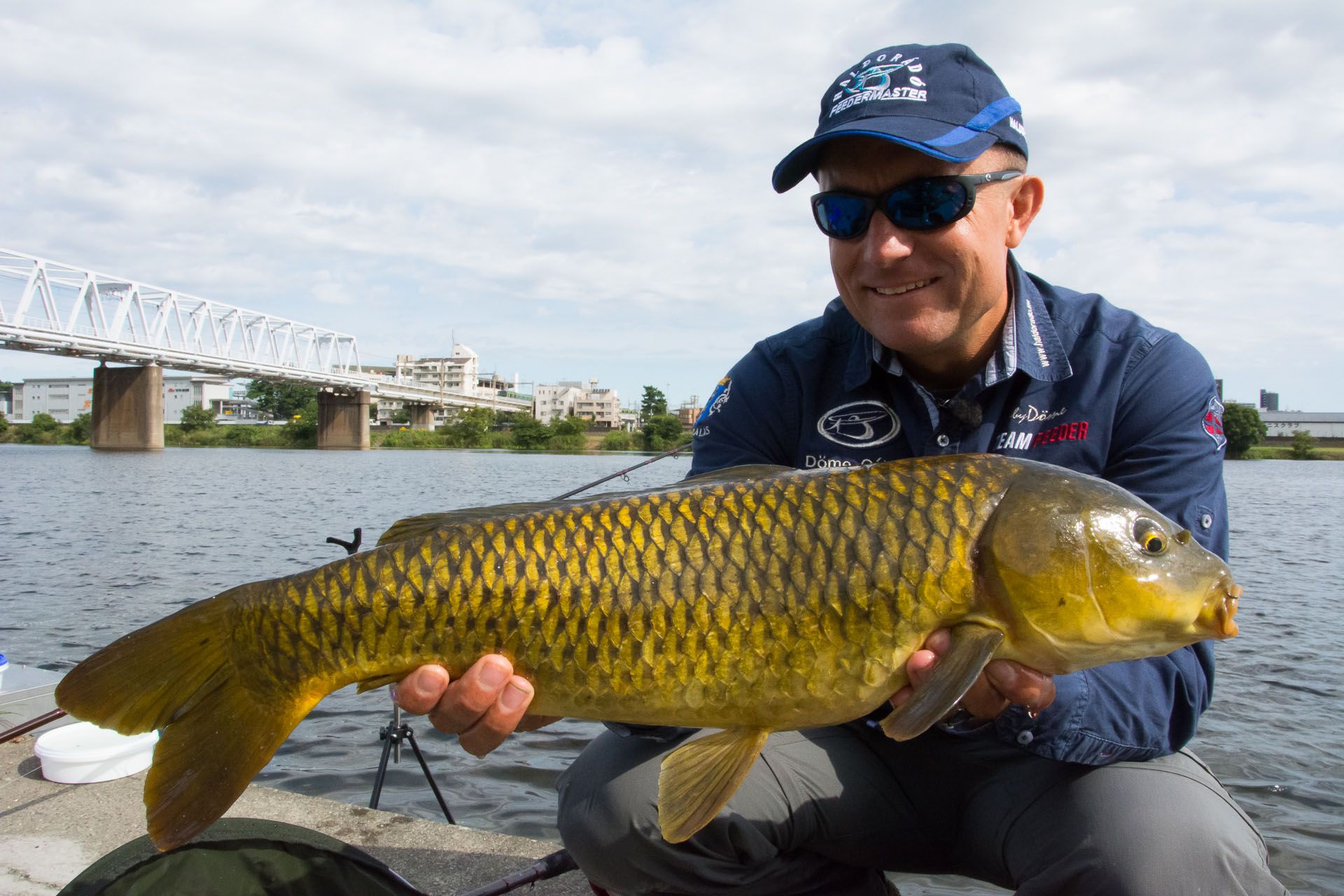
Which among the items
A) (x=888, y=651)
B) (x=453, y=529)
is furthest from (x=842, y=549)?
(x=453, y=529)

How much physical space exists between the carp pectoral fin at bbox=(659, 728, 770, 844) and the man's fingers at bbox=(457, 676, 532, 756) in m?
0.33

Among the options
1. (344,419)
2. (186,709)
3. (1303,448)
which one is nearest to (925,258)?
(186,709)

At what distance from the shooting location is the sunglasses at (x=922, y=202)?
2270 millimetres

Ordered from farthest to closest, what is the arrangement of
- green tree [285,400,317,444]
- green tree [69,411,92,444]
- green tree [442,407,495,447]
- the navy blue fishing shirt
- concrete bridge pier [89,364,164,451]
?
green tree [69,411,92,444] < green tree [442,407,495,447] < green tree [285,400,317,444] < concrete bridge pier [89,364,164,451] < the navy blue fishing shirt

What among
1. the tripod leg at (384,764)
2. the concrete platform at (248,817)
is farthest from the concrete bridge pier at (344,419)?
the concrete platform at (248,817)

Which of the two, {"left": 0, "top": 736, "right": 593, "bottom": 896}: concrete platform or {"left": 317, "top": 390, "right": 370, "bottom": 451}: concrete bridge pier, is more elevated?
{"left": 317, "top": 390, "right": 370, "bottom": 451}: concrete bridge pier

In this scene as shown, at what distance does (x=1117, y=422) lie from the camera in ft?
7.70

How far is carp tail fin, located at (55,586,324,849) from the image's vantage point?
1766mm

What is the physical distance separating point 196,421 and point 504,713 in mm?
95749

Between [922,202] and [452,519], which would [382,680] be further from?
[922,202]

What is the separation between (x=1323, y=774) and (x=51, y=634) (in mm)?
11066

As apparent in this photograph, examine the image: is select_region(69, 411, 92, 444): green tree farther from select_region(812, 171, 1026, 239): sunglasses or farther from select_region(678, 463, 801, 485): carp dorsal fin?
select_region(678, 463, 801, 485): carp dorsal fin

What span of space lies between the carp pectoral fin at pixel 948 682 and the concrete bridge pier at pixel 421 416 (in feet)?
297

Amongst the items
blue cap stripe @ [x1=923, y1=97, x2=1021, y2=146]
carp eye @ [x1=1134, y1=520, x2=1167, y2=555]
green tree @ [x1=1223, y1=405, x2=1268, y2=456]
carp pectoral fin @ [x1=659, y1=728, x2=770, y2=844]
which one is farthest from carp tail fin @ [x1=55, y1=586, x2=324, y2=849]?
green tree @ [x1=1223, y1=405, x2=1268, y2=456]
